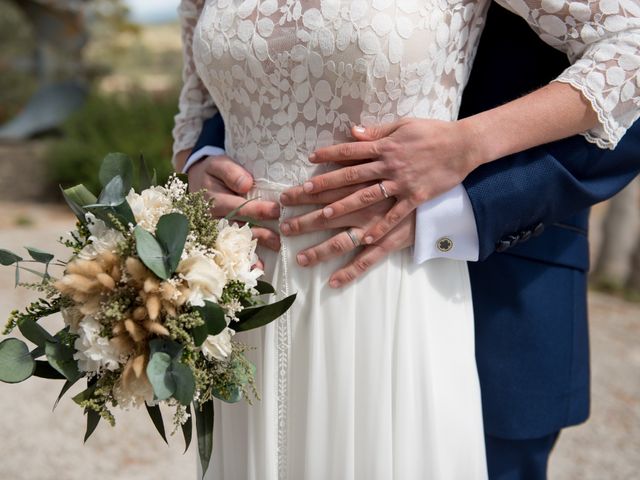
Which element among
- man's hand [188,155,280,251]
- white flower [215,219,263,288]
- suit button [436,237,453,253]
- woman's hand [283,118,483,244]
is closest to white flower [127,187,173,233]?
white flower [215,219,263,288]

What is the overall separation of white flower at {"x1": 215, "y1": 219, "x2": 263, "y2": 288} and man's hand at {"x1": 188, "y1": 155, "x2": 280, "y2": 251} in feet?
0.73

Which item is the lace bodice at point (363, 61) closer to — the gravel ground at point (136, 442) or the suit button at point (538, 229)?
the suit button at point (538, 229)

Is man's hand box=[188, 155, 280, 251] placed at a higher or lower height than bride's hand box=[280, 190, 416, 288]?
higher

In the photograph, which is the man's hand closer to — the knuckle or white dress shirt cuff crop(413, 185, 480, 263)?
the knuckle

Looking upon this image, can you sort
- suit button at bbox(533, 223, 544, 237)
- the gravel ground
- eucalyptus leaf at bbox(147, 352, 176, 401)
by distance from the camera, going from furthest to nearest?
the gravel ground < suit button at bbox(533, 223, 544, 237) < eucalyptus leaf at bbox(147, 352, 176, 401)

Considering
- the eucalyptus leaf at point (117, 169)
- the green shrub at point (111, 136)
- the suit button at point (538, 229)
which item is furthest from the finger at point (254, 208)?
the green shrub at point (111, 136)

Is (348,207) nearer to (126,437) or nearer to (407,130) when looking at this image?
(407,130)

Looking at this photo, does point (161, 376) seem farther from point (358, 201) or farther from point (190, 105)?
point (190, 105)

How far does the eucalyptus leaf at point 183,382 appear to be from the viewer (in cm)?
113

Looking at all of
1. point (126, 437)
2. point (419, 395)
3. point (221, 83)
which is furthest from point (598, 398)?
point (221, 83)

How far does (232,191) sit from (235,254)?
1.24 ft

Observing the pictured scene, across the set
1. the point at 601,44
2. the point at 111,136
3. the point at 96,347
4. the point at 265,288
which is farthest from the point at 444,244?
the point at 111,136

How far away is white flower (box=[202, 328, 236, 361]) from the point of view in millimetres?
1228

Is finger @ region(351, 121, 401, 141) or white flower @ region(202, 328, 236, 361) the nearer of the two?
white flower @ region(202, 328, 236, 361)
